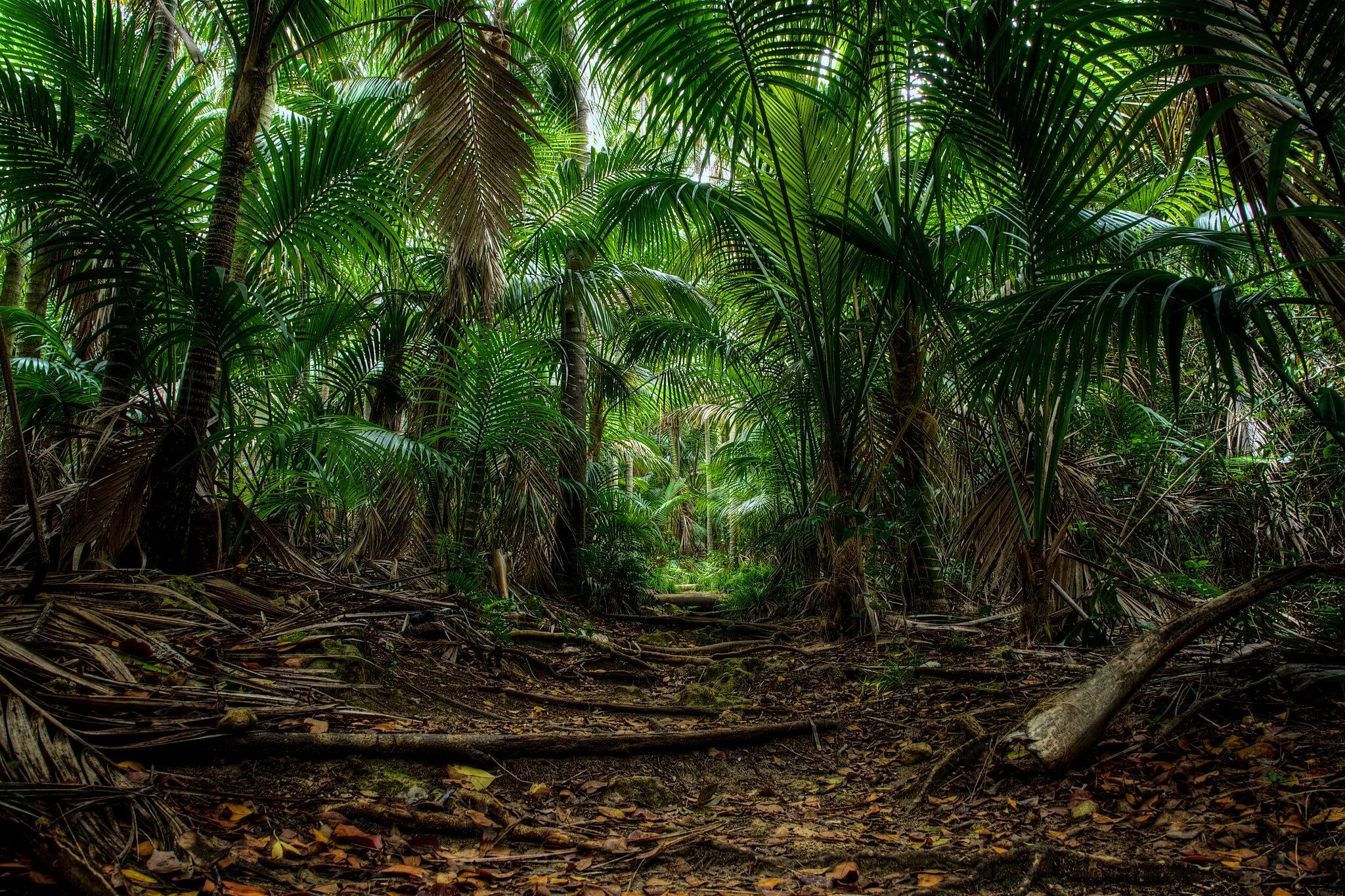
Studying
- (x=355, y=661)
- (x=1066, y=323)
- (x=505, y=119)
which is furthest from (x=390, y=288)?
(x=1066, y=323)

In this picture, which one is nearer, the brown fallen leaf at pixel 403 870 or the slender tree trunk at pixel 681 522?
the brown fallen leaf at pixel 403 870

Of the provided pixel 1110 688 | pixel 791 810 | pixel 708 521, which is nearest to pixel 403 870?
pixel 791 810

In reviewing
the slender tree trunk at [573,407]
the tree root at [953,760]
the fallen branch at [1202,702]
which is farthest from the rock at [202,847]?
the slender tree trunk at [573,407]

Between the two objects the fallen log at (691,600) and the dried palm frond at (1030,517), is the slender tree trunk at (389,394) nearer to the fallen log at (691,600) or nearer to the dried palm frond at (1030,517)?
the fallen log at (691,600)

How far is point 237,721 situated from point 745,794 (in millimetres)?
1541

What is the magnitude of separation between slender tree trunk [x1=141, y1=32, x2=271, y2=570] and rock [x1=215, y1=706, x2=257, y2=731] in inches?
49.9

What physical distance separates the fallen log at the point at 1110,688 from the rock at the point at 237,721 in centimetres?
218

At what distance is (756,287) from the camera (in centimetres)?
480

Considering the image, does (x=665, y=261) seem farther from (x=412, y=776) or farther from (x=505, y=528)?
(x=412, y=776)

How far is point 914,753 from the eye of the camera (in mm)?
2529

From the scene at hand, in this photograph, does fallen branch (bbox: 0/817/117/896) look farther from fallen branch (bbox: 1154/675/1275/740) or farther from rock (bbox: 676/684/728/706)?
fallen branch (bbox: 1154/675/1275/740)

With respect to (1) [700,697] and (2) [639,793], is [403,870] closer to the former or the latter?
(2) [639,793]

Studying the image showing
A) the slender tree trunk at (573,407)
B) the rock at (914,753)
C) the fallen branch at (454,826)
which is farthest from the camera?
the slender tree trunk at (573,407)

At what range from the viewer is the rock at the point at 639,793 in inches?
87.4
